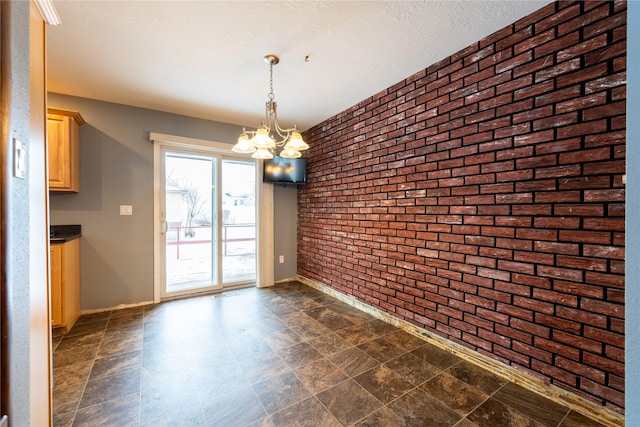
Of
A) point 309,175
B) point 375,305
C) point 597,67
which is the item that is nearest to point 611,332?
point 597,67

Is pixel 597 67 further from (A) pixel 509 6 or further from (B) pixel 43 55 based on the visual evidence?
(B) pixel 43 55

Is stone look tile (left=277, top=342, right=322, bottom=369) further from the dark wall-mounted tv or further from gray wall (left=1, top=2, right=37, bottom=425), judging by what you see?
the dark wall-mounted tv

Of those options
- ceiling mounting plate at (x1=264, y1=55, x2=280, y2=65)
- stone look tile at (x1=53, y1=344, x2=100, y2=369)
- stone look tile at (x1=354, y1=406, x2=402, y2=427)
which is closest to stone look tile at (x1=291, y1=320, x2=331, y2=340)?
stone look tile at (x1=354, y1=406, x2=402, y2=427)

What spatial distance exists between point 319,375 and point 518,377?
139 cm

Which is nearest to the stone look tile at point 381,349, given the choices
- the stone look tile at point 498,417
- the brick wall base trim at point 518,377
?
the brick wall base trim at point 518,377

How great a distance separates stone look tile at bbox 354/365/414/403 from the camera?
1.73 meters

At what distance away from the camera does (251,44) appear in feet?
6.95

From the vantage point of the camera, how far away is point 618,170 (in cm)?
144

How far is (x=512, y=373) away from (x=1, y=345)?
2.58 m

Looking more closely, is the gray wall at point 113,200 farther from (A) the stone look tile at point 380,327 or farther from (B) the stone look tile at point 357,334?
(A) the stone look tile at point 380,327

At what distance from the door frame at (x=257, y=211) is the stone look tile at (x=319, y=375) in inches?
88.5

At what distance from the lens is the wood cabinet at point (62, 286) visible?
8.09 ft

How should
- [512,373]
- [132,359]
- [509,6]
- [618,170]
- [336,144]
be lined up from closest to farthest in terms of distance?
[618,170]
[509,6]
[512,373]
[132,359]
[336,144]

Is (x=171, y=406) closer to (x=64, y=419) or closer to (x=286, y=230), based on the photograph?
(x=64, y=419)
